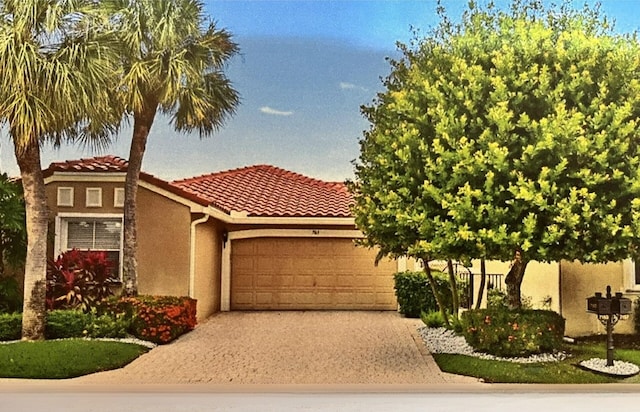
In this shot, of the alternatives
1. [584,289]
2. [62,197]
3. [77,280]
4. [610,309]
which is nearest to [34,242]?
[77,280]

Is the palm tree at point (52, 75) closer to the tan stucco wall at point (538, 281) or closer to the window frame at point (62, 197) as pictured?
the window frame at point (62, 197)

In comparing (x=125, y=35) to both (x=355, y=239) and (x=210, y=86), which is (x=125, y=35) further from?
(x=355, y=239)

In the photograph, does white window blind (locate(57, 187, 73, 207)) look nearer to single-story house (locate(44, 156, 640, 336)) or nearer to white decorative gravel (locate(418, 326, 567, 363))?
single-story house (locate(44, 156, 640, 336))

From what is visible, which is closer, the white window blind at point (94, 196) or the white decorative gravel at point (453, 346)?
the white decorative gravel at point (453, 346)

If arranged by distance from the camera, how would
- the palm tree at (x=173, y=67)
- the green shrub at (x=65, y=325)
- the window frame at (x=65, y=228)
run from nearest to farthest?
the palm tree at (x=173, y=67)
the green shrub at (x=65, y=325)
the window frame at (x=65, y=228)

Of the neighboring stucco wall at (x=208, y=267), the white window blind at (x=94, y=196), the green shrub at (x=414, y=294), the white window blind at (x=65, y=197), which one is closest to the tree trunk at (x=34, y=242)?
the white window blind at (x=65, y=197)

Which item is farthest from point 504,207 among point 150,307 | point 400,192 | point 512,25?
point 150,307

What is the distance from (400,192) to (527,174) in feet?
4.25

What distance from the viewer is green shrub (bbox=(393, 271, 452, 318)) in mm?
8938

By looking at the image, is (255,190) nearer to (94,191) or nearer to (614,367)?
(94,191)

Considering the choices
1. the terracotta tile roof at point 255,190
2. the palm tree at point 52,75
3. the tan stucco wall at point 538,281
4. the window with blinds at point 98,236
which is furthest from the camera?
the window with blinds at point 98,236

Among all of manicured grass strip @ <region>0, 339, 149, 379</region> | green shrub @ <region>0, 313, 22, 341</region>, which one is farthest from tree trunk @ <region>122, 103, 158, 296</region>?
green shrub @ <region>0, 313, 22, 341</region>

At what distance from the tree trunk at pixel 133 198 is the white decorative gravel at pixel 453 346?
129 inches

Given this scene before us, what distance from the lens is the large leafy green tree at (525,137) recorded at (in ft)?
23.7
